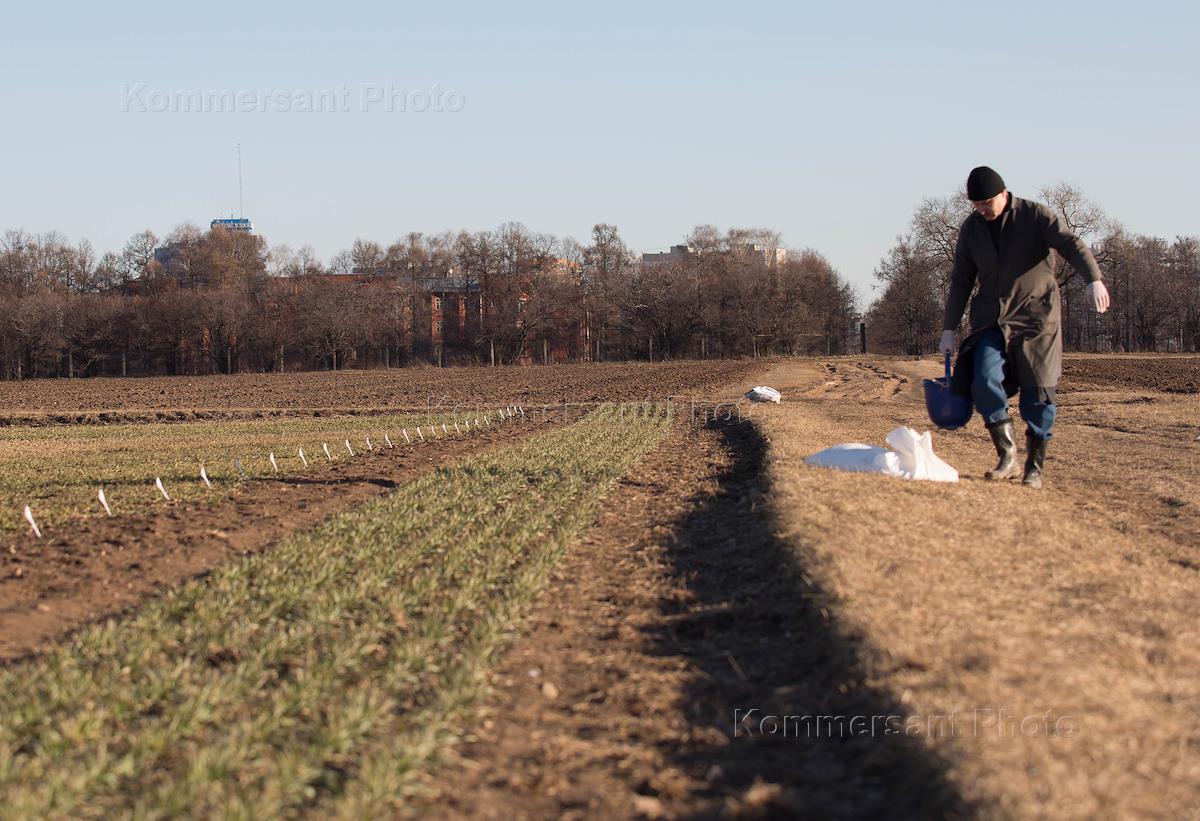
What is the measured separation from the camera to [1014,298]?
9.49 m

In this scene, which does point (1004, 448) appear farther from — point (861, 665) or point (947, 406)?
point (861, 665)

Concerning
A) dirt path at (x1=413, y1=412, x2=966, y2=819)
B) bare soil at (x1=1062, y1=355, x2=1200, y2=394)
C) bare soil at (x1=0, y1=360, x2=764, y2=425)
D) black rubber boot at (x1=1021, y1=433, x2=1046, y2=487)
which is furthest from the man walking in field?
bare soil at (x1=0, y1=360, x2=764, y2=425)

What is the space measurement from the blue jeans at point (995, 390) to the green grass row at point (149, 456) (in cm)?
770

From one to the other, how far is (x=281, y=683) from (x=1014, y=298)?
6.88 metres

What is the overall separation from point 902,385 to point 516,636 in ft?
117

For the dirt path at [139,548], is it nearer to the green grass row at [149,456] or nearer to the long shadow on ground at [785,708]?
the green grass row at [149,456]

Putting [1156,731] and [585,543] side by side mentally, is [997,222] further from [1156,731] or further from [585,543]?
[1156,731]

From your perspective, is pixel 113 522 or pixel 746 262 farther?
pixel 746 262

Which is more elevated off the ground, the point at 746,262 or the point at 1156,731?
the point at 746,262

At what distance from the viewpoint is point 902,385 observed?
4000 centimetres

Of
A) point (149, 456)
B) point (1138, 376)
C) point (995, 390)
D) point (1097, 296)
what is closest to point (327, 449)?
point (149, 456)

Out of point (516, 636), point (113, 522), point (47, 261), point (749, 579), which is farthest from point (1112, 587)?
point (47, 261)

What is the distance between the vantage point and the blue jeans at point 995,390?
9.55m

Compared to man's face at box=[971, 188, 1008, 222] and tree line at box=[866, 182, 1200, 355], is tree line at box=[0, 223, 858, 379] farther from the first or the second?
man's face at box=[971, 188, 1008, 222]
